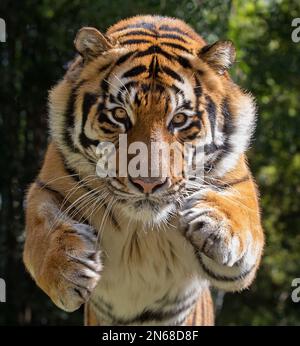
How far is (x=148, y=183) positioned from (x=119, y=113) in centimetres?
41

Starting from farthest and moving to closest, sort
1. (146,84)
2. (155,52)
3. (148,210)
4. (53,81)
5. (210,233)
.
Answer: (53,81), (155,52), (146,84), (148,210), (210,233)

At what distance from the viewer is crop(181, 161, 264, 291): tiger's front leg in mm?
2900

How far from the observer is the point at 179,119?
10.6ft

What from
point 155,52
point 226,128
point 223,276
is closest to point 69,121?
point 155,52

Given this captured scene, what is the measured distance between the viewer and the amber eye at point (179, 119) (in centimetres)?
321

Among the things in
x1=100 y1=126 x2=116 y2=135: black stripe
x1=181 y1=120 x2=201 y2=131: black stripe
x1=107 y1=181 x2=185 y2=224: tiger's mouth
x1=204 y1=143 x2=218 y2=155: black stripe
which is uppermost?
x1=181 y1=120 x2=201 y2=131: black stripe

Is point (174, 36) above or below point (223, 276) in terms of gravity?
above

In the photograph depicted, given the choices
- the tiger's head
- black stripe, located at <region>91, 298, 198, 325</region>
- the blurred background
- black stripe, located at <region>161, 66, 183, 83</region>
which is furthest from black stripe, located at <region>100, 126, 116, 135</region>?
the blurred background

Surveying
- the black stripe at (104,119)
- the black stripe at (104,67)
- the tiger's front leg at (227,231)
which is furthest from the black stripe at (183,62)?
the tiger's front leg at (227,231)

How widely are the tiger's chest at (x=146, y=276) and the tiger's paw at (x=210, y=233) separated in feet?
1.78

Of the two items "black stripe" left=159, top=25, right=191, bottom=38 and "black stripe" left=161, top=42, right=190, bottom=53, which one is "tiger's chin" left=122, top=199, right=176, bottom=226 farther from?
"black stripe" left=159, top=25, right=191, bottom=38

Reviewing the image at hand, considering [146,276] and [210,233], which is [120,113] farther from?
[146,276]

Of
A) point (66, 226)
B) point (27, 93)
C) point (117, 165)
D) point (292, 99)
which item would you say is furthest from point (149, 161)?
point (292, 99)
